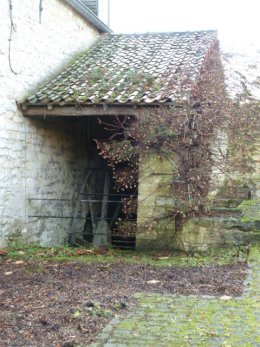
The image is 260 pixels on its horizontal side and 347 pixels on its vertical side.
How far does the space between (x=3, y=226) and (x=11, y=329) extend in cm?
379

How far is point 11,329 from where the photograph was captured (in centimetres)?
373

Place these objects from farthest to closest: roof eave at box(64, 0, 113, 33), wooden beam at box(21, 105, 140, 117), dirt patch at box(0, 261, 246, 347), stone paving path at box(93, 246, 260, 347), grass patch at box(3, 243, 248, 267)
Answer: roof eave at box(64, 0, 113, 33)
wooden beam at box(21, 105, 140, 117)
grass patch at box(3, 243, 248, 267)
dirt patch at box(0, 261, 246, 347)
stone paving path at box(93, 246, 260, 347)

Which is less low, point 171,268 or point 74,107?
point 74,107

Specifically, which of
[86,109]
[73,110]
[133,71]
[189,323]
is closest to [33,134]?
[73,110]

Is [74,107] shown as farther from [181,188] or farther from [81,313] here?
[81,313]

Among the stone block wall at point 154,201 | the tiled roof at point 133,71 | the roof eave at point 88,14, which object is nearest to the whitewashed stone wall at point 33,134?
the roof eave at point 88,14

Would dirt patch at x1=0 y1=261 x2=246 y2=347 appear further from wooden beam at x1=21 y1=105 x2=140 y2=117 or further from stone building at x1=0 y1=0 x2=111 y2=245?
wooden beam at x1=21 y1=105 x2=140 y2=117

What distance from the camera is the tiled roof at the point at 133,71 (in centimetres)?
771

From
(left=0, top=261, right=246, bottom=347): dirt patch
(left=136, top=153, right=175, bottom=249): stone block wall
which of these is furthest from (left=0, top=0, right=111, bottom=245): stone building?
(left=136, top=153, right=175, bottom=249): stone block wall

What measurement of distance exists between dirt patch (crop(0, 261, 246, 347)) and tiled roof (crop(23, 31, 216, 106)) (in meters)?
2.90

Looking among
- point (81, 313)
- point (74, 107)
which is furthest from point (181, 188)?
point (81, 313)

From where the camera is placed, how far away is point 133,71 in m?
9.05

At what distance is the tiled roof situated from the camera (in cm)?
771

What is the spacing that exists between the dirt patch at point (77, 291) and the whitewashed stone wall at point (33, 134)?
168 cm
